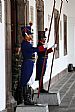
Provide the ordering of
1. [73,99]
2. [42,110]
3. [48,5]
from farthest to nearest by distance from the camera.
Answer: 1. [48,5]
2. [73,99]
3. [42,110]

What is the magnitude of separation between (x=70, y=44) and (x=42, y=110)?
10.6 m

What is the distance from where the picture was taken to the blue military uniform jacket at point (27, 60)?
542 centimetres

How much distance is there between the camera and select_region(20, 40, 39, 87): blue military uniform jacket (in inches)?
213

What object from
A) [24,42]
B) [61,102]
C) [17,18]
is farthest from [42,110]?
[17,18]

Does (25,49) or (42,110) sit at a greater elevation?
(25,49)

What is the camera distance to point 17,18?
7.02 metres

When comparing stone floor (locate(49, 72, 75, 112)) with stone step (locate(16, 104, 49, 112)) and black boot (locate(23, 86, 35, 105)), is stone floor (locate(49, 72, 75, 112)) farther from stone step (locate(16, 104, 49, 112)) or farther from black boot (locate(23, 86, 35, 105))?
stone step (locate(16, 104, 49, 112))

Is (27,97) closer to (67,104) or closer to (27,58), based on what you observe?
(27,58)

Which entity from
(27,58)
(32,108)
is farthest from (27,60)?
(32,108)

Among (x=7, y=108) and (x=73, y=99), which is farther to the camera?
(x=73, y=99)

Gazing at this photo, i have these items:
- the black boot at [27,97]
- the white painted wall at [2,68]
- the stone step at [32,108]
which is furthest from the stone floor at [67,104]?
the white painted wall at [2,68]

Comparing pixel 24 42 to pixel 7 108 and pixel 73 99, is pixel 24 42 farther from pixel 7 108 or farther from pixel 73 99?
pixel 73 99

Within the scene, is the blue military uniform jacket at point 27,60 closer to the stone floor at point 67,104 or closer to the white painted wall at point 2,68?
the white painted wall at point 2,68

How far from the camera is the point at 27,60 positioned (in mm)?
5492
